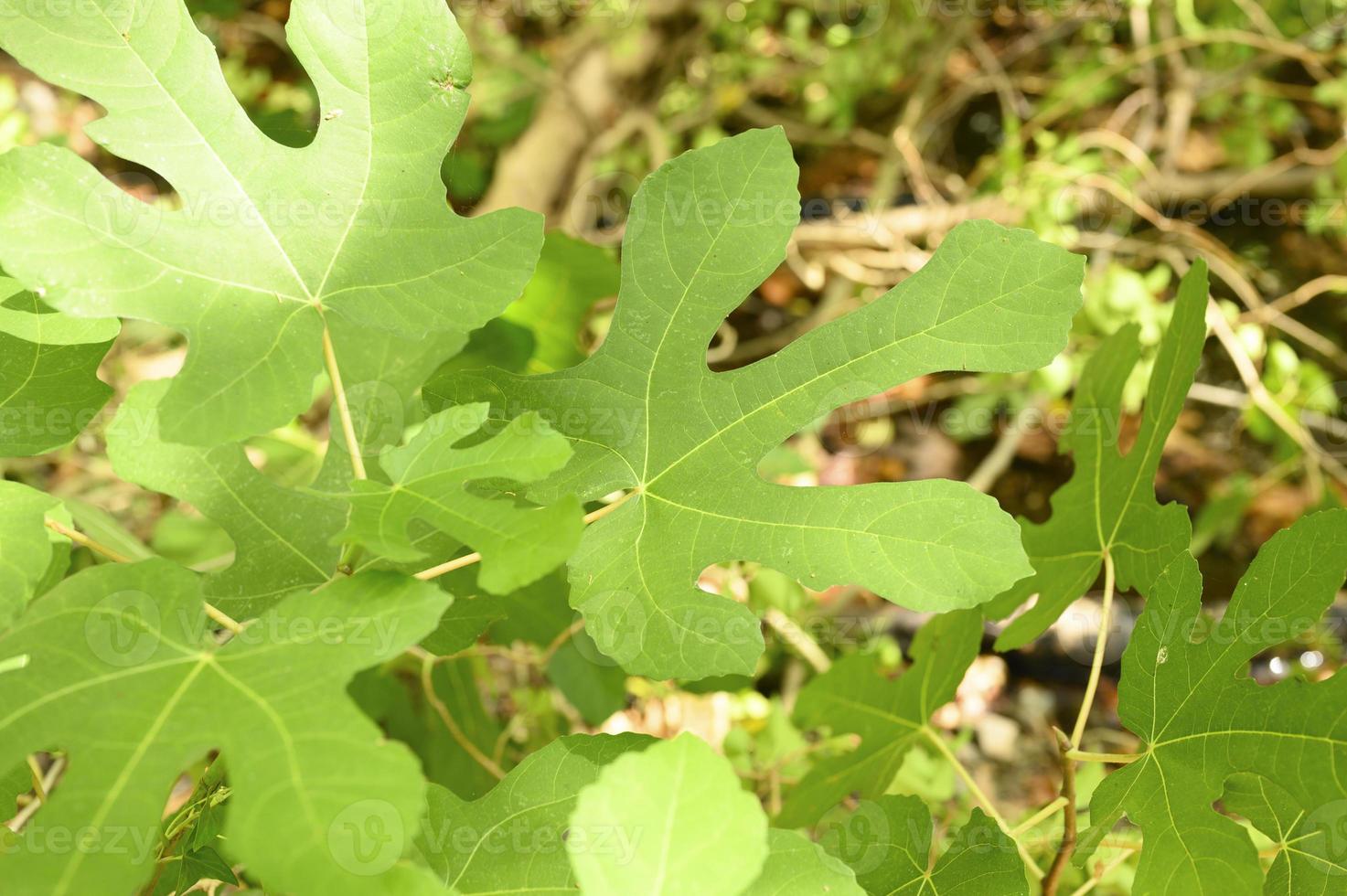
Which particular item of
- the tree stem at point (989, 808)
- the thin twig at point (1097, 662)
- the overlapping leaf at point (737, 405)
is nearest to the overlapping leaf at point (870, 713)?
the tree stem at point (989, 808)

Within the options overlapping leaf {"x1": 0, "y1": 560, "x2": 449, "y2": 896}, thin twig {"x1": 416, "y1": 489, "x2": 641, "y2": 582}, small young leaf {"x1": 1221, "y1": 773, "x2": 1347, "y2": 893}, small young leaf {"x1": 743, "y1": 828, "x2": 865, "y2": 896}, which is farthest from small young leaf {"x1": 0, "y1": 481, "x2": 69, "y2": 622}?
small young leaf {"x1": 1221, "y1": 773, "x2": 1347, "y2": 893}

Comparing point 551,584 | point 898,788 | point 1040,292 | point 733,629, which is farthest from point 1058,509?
point 898,788

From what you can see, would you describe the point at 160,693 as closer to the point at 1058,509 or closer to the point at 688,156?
the point at 688,156

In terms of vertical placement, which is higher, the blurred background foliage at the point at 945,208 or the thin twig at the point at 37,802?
the thin twig at the point at 37,802

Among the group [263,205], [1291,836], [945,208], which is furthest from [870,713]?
[945,208]

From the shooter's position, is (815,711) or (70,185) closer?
(70,185)

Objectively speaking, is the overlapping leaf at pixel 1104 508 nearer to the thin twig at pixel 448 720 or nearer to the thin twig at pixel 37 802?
the thin twig at pixel 448 720

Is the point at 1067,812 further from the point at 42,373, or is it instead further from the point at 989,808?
the point at 42,373
